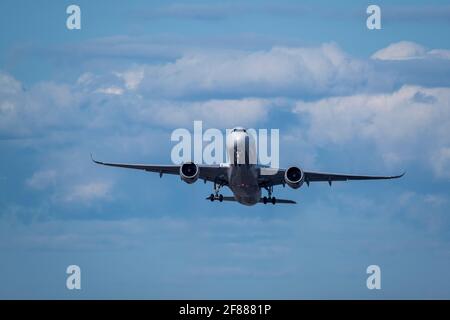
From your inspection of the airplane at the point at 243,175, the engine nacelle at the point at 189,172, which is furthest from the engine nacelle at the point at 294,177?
the engine nacelle at the point at 189,172

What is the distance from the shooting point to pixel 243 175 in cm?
9888

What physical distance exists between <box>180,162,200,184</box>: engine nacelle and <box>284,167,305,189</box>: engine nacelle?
27.0 feet

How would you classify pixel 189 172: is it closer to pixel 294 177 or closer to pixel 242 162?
pixel 242 162

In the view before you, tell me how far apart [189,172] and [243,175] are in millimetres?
5016

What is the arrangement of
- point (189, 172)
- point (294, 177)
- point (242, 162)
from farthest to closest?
point (294, 177)
point (189, 172)
point (242, 162)

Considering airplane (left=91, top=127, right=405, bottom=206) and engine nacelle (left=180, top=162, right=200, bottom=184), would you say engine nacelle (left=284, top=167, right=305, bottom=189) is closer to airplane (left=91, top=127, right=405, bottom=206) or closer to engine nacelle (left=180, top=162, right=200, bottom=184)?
airplane (left=91, top=127, right=405, bottom=206)

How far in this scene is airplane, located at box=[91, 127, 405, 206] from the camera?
9788cm

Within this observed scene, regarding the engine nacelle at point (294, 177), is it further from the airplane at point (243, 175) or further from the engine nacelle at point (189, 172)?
the engine nacelle at point (189, 172)

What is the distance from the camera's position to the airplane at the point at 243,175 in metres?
97.9

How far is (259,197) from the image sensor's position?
10588cm

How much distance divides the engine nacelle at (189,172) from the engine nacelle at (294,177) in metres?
8.24
